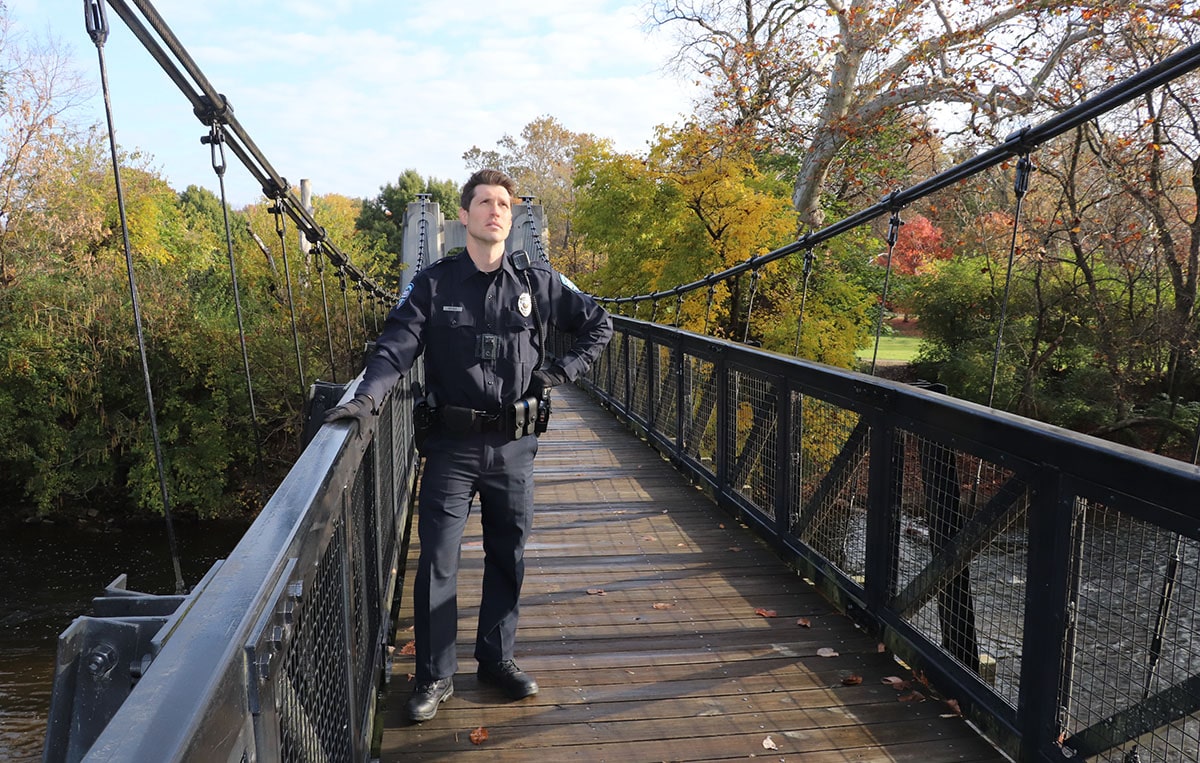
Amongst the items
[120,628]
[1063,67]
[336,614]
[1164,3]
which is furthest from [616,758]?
[1063,67]

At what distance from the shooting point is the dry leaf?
3236mm

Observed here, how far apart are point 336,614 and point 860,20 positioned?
61.1ft

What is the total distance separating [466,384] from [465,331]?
17cm

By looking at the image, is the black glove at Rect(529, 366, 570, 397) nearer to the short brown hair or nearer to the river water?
the short brown hair

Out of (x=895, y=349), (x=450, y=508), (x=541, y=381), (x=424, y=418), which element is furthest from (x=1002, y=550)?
(x=895, y=349)

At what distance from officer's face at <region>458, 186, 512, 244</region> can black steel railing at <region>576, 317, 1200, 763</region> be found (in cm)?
162

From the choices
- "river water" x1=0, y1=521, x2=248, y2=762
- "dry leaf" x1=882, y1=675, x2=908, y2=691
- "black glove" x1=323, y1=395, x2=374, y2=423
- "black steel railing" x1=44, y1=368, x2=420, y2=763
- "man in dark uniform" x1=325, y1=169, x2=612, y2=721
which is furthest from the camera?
"river water" x1=0, y1=521, x2=248, y2=762

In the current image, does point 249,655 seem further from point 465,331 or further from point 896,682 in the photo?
point 896,682

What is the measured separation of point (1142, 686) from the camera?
2.39 meters

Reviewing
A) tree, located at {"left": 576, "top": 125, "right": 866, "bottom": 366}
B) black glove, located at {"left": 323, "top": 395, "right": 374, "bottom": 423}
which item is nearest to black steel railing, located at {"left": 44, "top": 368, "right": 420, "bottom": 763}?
black glove, located at {"left": 323, "top": 395, "right": 374, "bottom": 423}

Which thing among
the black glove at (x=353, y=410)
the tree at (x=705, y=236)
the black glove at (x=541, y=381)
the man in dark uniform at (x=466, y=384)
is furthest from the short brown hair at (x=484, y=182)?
the tree at (x=705, y=236)

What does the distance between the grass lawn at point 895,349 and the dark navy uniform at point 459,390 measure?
2317 cm

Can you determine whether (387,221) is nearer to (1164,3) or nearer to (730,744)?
(1164,3)

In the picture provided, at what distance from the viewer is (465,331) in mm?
2965
